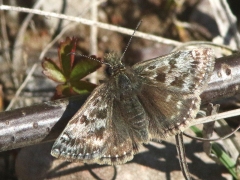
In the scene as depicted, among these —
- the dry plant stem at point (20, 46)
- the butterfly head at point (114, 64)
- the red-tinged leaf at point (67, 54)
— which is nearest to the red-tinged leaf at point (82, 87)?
the red-tinged leaf at point (67, 54)

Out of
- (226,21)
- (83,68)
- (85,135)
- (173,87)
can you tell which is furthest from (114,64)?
(226,21)

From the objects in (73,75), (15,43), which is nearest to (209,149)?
(73,75)

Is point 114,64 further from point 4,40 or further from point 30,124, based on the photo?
point 4,40

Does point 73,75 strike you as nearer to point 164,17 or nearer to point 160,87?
point 160,87

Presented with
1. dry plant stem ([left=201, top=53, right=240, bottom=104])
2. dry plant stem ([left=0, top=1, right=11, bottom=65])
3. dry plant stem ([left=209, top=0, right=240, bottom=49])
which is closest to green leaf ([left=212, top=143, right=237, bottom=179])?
dry plant stem ([left=201, top=53, right=240, bottom=104])

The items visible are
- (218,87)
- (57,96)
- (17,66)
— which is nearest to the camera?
(218,87)
